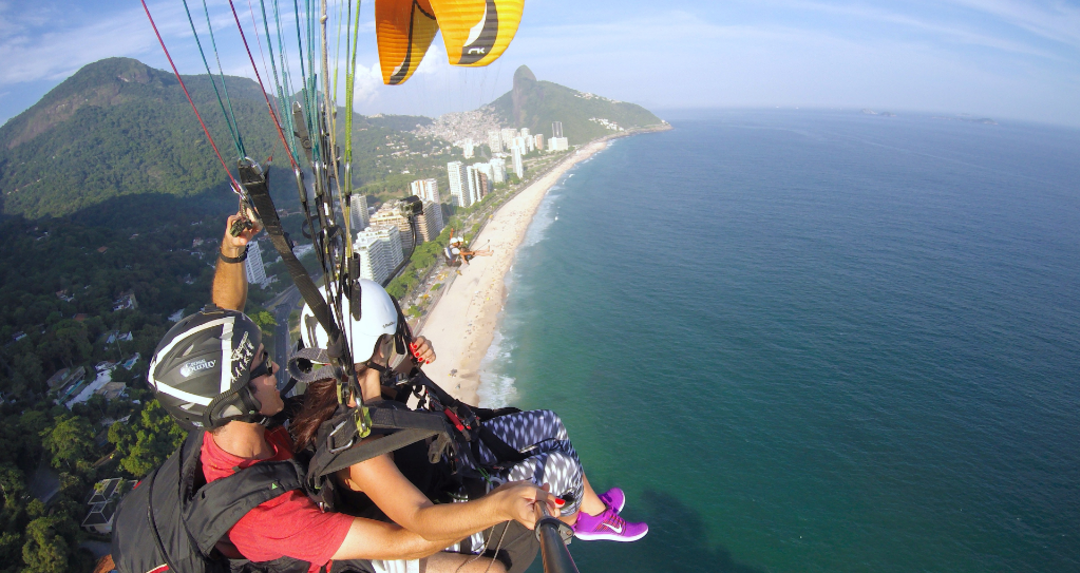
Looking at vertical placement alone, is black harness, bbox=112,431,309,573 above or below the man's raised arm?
below

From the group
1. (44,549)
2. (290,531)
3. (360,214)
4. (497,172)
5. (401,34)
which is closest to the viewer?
(290,531)

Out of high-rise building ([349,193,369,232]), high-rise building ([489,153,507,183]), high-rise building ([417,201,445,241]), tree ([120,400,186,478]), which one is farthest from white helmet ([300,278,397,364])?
high-rise building ([489,153,507,183])

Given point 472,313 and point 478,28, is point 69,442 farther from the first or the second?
point 478,28

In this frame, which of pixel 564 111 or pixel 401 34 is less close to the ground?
pixel 564 111

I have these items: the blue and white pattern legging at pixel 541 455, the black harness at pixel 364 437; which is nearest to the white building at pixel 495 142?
the blue and white pattern legging at pixel 541 455

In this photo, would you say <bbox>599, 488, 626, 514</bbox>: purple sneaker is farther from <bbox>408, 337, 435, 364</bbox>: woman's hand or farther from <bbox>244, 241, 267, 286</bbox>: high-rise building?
<bbox>244, 241, 267, 286</bbox>: high-rise building

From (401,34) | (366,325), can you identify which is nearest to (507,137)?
(401,34)

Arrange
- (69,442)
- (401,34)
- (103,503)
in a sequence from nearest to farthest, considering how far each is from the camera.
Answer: (401,34)
(103,503)
(69,442)
